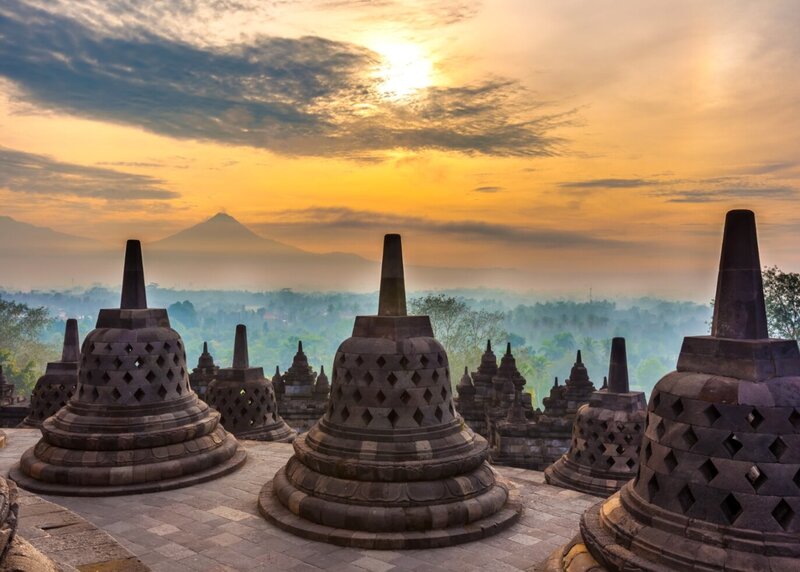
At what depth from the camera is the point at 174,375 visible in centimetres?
1176

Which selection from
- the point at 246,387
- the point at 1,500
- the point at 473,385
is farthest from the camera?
→ the point at 473,385

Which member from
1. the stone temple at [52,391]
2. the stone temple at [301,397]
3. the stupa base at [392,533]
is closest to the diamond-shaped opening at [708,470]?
the stupa base at [392,533]

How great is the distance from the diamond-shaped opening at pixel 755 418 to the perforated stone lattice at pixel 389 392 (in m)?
4.79

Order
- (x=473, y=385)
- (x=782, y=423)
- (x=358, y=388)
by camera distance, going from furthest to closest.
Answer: (x=473, y=385), (x=358, y=388), (x=782, y=423)

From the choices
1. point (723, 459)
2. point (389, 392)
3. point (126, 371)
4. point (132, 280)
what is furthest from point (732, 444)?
point (132, 280)

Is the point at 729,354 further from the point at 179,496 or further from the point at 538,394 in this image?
the point at 538,394

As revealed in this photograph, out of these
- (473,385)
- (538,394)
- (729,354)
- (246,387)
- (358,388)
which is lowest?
(538,394)

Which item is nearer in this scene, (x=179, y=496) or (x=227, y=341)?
(x=179, y=496)

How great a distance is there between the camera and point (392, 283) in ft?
32.0

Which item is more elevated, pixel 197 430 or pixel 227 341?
pixel 197 430

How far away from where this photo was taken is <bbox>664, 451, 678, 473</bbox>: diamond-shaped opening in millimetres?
5555

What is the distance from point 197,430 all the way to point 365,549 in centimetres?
486

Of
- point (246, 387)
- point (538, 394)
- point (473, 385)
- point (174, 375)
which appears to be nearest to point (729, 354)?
point (174, 375)

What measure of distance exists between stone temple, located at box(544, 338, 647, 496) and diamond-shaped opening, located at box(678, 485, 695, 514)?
27.5 feet
